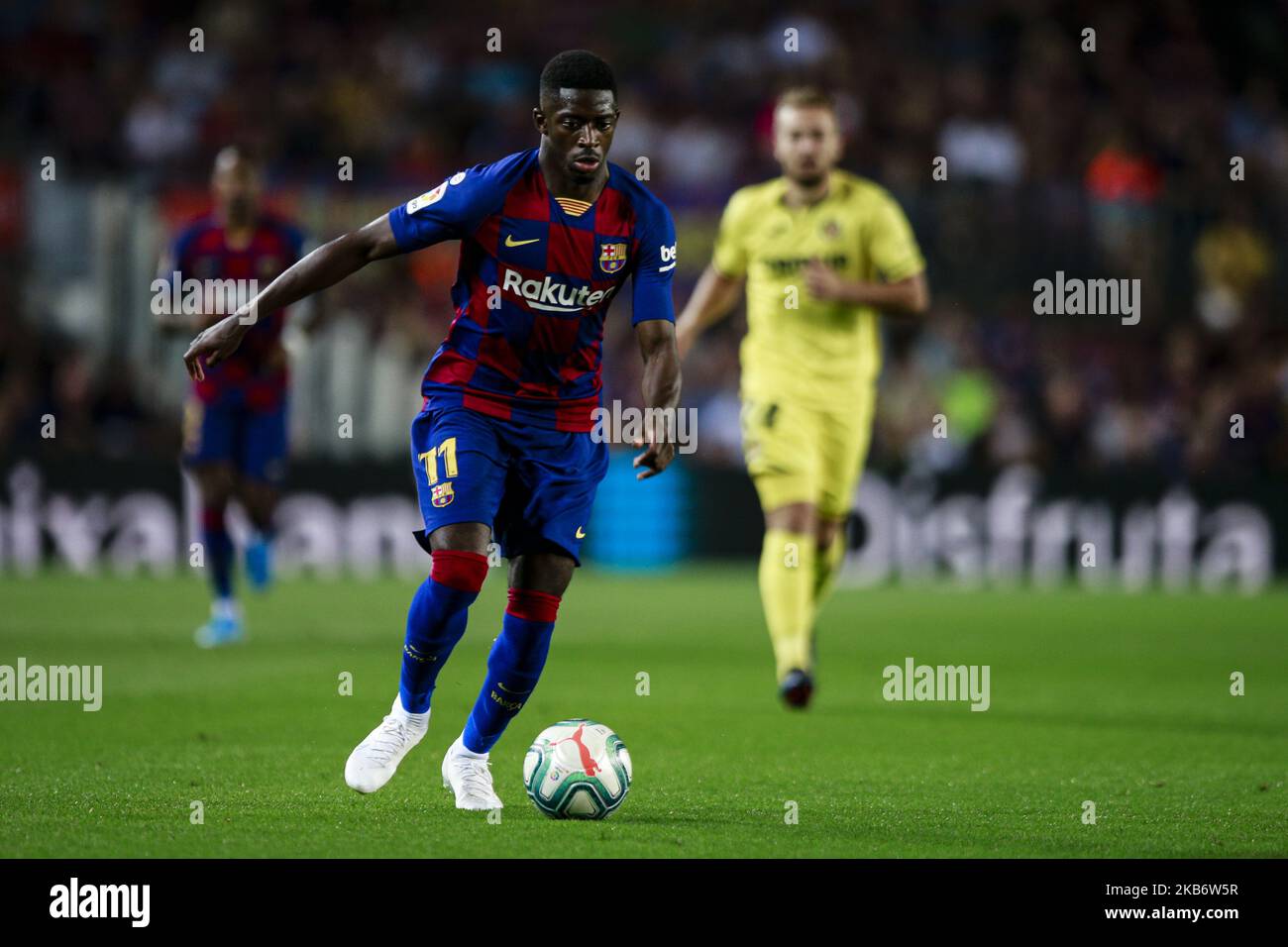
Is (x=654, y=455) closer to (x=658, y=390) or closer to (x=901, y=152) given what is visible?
(x=658, y=390)

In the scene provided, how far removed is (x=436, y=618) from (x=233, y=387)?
6172mm

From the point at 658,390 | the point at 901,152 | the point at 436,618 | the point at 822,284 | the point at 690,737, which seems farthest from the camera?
the point at 901,152

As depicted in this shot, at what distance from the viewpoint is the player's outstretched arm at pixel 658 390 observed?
6.28m

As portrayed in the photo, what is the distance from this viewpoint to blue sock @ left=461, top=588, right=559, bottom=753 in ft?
20.9

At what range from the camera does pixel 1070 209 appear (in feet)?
67.4

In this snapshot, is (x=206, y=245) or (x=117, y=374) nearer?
(x=206, y=245)

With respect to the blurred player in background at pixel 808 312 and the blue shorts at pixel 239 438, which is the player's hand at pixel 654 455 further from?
the blue shorts at pixel 239 438

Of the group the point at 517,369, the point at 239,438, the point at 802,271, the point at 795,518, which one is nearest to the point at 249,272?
the point at 239,438

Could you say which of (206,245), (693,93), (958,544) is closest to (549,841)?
(206,245)

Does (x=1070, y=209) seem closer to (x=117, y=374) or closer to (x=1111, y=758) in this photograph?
(x=117, y=374)

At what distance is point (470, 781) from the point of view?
6.31 meters

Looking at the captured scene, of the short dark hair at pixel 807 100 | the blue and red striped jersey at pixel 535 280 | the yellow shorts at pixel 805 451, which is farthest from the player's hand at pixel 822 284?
the blue and red striped jersey at pixel 535 280

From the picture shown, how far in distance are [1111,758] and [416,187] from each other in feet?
46.8
